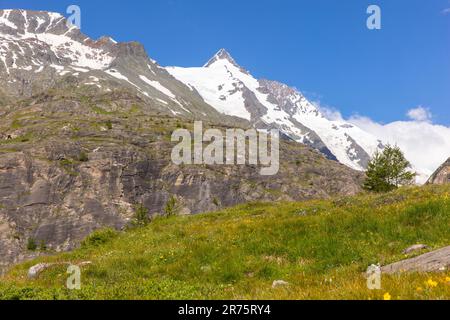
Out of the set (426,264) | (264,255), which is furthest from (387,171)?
(426,264)

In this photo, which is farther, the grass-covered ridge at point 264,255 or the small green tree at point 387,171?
the small green tree at point 387,171

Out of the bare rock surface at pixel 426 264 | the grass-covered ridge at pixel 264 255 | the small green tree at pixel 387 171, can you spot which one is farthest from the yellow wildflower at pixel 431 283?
the small green tree at pixel 387 171

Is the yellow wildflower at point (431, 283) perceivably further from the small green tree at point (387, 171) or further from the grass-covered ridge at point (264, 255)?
the small green tree at point (387, 171)

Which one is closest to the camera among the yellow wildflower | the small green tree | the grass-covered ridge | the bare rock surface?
the yellow wildflower

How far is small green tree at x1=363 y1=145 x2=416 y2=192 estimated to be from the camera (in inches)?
2813

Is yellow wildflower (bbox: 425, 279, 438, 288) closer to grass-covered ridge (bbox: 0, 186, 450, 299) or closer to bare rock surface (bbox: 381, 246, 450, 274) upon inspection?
bare rock surface (bbox: 381, 246, 450, 274)

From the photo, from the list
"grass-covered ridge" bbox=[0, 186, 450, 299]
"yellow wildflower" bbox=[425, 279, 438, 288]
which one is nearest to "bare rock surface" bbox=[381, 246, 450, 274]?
"grass-covered ridge" bbox=[0, 186, 450, 299]

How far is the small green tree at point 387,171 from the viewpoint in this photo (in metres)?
71.4

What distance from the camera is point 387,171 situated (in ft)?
236

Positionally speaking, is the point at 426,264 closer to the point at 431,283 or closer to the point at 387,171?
the point at 431,283

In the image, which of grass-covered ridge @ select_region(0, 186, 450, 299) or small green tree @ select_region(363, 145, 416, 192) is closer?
grass-covered ridge @ select_region(0, 186, 450, 299)

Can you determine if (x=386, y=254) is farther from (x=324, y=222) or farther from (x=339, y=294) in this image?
(x=339, y=294)

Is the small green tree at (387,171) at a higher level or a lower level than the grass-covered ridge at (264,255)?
higher
